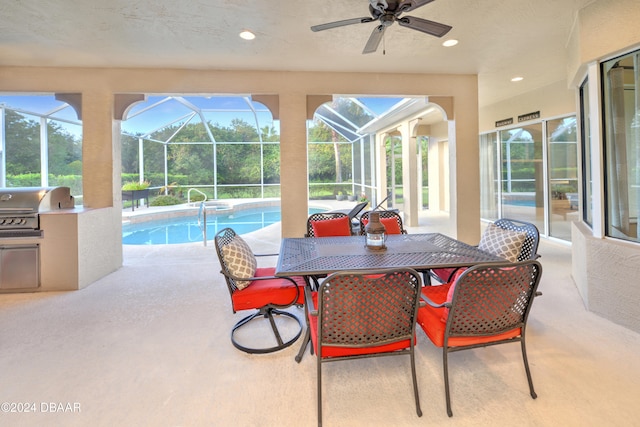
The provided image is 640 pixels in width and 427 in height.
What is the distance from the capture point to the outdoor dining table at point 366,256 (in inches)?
83.0

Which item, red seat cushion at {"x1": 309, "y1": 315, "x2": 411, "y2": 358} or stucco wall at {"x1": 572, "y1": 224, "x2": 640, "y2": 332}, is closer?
red seat cushion at {"x1": 309, "y1": 315, "x2": 411, "y2": 358}

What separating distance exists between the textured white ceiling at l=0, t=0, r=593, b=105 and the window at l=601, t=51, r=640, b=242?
30.6 inches

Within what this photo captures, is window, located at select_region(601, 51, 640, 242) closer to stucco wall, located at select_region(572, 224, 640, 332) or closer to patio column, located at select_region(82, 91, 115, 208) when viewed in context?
stucco wall, located at select_region(572, 224, 640, 332)

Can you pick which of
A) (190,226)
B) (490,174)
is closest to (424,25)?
(490,174)

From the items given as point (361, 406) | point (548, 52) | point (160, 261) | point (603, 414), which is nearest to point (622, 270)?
point (603, 414)

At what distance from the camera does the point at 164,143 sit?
468 inches

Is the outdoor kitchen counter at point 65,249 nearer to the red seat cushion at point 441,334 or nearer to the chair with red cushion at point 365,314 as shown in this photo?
the chair with red cushion at point 365,314

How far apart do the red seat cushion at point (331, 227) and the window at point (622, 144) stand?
2.54 meters

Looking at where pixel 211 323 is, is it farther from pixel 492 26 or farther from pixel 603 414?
pixel 492 26

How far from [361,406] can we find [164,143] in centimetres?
1238

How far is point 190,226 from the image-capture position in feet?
30.6

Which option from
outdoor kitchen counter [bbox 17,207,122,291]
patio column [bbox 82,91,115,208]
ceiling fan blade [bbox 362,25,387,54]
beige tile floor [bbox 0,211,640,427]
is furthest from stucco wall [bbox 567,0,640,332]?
patio column [bbox 82,91,115,208]

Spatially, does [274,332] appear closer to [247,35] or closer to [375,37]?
[375,37]

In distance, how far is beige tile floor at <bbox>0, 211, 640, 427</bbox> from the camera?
171 centimetres
